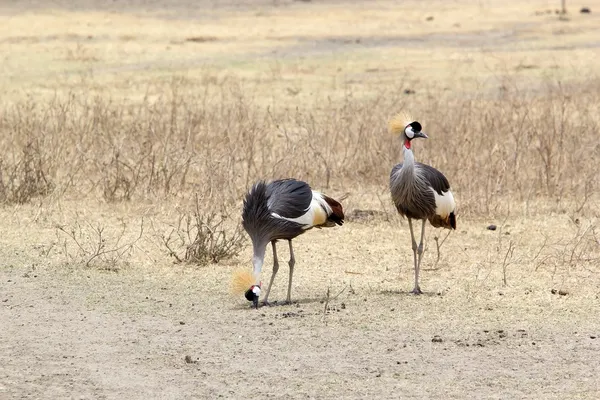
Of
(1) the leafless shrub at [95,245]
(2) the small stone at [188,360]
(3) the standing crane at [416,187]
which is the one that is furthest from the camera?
(1) the leafless shrub at [95,245]

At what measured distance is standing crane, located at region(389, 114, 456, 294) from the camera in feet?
22.1

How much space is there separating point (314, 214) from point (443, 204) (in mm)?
898

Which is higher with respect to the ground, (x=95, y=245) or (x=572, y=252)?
(x=95, y=245)

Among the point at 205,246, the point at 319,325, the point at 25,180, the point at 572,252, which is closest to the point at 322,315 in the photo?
the point at 319,325

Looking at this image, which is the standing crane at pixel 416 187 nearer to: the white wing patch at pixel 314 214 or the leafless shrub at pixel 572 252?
the white wing patch at pixel 314 214

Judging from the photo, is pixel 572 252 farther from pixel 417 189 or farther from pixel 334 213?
pixel 334 213

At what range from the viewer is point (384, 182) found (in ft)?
32.3

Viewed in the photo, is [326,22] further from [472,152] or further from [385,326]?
[385,326]

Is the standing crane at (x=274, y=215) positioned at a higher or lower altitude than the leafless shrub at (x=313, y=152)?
higher

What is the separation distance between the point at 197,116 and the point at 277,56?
307 inches

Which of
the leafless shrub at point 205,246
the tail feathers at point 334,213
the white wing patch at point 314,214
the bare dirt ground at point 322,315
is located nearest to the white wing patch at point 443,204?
the bare dirt ground at point 322,315

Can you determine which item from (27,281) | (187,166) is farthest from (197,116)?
(27,281)

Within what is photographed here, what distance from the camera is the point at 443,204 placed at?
6.89m

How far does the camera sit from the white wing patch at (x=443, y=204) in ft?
22.5
